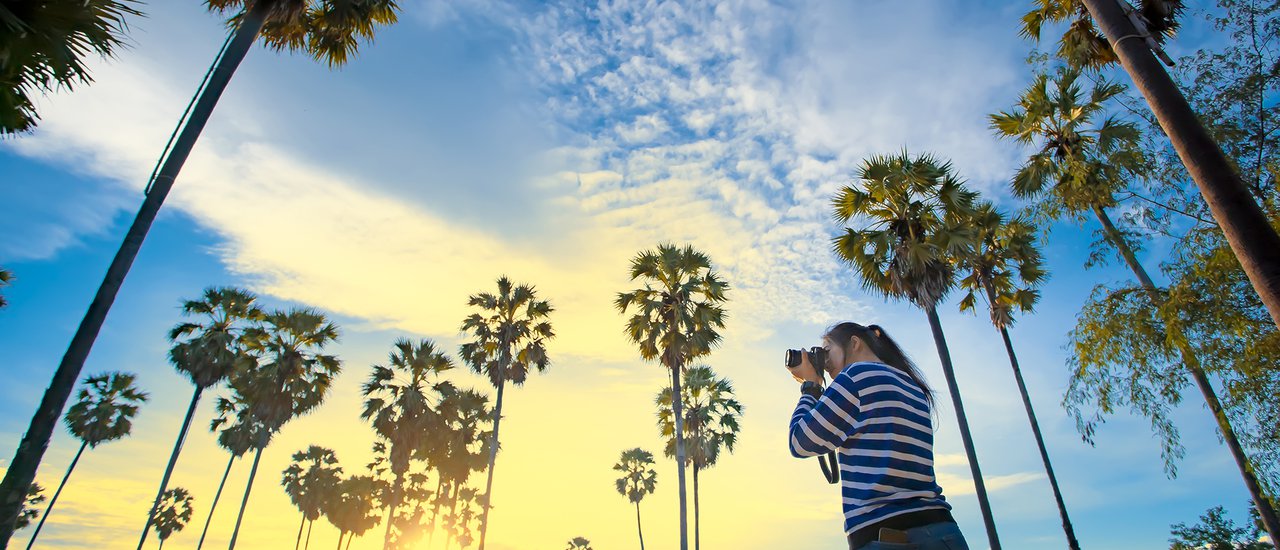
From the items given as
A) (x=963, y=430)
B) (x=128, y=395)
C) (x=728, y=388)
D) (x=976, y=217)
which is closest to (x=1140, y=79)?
(x=963, y=430)

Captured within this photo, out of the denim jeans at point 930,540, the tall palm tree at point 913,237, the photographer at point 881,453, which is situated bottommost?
the denim jeans at point 930,540

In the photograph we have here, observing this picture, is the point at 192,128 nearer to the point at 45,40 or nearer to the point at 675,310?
the point at 45,40

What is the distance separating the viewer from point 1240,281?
7.20 m

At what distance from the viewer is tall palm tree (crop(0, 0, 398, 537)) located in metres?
5.66

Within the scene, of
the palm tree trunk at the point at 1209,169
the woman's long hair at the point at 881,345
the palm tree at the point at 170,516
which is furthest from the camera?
the palm tree at the point at 170,516

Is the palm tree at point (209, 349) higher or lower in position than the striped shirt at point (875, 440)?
higher

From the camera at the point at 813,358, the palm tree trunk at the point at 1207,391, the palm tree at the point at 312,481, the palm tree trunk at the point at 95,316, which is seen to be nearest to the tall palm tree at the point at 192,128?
the palm tree trunk at the point at 95,316

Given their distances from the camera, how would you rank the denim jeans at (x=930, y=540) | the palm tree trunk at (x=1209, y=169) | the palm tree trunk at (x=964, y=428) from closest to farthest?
the denim jeans at (x=930, y=540) < the palm tree trunk at (x=1209, y=169) < the palm tree trunk at (x=964, y=428)

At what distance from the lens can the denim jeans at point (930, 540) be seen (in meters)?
2.31

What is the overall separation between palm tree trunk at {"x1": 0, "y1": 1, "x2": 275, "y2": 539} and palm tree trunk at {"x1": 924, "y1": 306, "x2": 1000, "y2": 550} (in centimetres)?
1563

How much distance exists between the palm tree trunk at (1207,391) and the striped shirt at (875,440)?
741 centimetres

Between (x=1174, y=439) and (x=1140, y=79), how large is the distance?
729cm

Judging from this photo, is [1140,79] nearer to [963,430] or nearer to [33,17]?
[33,17]

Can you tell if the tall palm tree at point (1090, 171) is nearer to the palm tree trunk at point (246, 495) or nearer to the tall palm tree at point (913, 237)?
the tall palm tree at point (913, 237)
